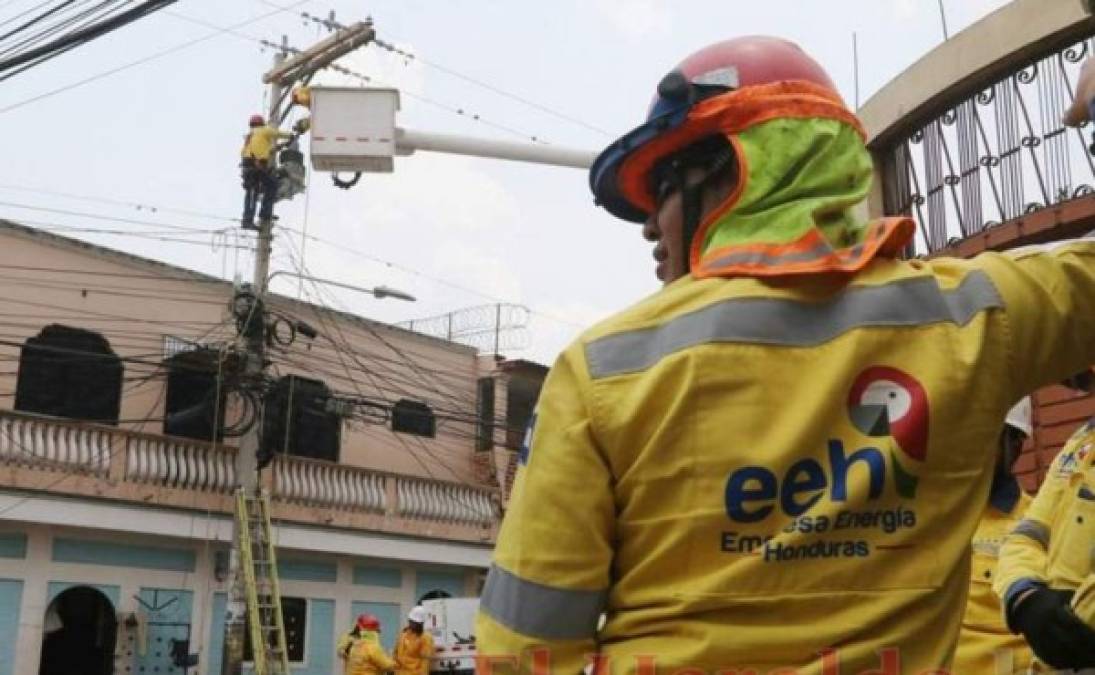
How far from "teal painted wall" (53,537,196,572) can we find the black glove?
16378 mm

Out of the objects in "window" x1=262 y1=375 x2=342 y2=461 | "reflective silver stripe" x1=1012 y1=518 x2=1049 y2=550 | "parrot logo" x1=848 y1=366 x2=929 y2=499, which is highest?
"window" x1=262 y1=375 x2=342 y2=461

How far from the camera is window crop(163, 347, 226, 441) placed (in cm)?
1838

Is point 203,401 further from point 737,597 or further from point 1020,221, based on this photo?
point 737,597

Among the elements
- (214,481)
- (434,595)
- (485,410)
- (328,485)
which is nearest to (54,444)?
(214,481)

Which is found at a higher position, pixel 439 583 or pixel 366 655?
pixel 439 583

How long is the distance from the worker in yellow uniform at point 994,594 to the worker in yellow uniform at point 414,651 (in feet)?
45.4

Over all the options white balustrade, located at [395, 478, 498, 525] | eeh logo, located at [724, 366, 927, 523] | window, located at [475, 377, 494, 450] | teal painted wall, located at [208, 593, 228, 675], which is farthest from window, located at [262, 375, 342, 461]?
eeh logo, located at [724, 366, 927, 523]

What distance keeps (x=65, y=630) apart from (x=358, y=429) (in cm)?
576

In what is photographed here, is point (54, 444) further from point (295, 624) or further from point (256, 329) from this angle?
point (295, 624)

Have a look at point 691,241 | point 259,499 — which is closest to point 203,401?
point 259,499

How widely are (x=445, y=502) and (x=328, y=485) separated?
2.56 meters

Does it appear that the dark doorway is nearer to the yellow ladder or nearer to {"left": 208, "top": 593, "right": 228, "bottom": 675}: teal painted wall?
{"left": 208, "top": 593, "right": 228, "bottom": 675}: teal painted wall

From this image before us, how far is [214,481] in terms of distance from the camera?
1888 centimetres

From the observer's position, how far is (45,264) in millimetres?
17391
